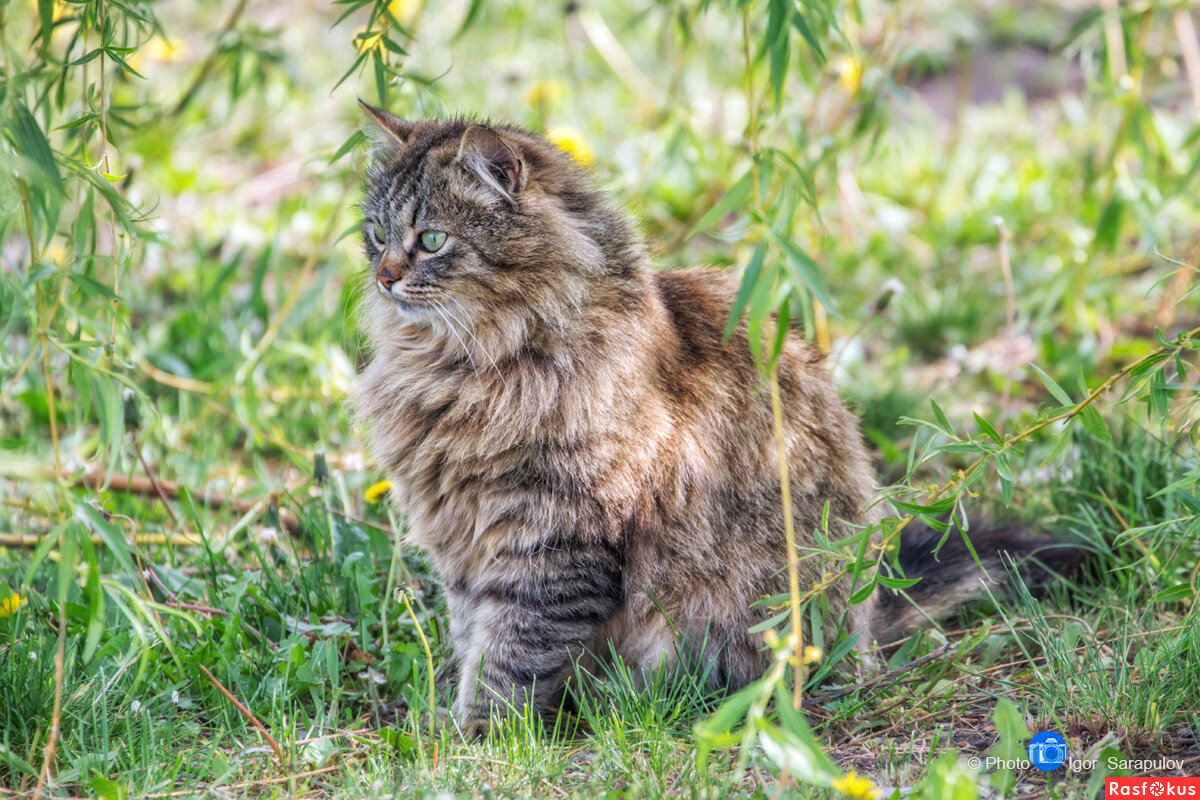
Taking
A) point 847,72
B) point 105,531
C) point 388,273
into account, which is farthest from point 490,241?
point 847,72

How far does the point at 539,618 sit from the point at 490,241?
2.71 feet

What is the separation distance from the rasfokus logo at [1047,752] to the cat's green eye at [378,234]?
1720 millimetres

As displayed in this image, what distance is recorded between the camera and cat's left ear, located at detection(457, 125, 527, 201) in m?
2.16

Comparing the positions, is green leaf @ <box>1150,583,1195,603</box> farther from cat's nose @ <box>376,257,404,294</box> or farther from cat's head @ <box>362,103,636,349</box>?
cat's nose @ <box>376,257,404,294</box>

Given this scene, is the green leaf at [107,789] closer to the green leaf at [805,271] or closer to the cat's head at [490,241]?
the cat's head at [490,241]

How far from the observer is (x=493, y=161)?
220cm

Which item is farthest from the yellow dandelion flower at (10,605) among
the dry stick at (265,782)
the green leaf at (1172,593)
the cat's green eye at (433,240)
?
the green leaf at (1172,593)

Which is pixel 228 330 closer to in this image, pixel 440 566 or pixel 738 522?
pixel 440 566

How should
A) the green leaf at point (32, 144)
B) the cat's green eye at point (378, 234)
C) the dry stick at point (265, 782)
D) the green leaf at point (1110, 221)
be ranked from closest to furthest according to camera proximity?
1. the green leaf at point (32, 144)
2. the dry stick at point (265, 782)
3. the cat's green eye at point (378, 234)
4. the green leaf at point (1110, 221)

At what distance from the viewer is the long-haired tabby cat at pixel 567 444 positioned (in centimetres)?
215

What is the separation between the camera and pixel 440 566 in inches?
91.7

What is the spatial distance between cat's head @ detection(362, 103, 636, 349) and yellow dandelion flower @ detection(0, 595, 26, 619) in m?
1.00

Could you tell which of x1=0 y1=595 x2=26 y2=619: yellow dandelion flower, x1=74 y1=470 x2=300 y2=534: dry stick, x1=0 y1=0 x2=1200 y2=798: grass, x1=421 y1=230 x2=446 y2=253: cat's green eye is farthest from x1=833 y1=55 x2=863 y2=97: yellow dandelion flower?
x1=0 y1=595 x2=26 y2=619: yellow dandelion flower

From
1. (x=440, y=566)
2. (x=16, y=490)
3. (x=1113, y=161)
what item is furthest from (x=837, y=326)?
(x=16, y=490)
